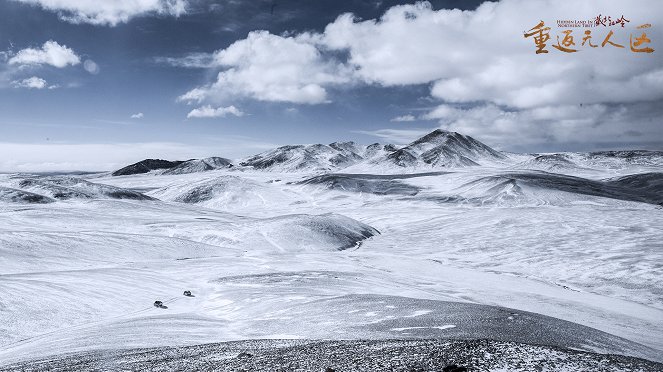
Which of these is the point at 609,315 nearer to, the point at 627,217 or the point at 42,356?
the point at 42,356

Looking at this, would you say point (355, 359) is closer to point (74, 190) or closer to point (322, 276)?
point (322, 276)

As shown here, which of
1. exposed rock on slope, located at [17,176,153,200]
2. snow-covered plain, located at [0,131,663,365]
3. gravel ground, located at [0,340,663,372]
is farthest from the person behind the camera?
exposed rock on slope, located at [17,176,153,200]

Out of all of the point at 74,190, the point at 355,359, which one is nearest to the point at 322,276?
the point at 355,359

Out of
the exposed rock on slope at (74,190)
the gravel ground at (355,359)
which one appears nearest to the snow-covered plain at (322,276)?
the exposed rock on slope at (74,190)

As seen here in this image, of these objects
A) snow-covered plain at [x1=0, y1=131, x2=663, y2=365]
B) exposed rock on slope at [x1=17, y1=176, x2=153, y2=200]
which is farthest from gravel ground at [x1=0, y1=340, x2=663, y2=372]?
exposed rock on slope at [x1=17, y1=176, x2=153, y2=200]

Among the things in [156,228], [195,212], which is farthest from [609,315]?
[195,212]

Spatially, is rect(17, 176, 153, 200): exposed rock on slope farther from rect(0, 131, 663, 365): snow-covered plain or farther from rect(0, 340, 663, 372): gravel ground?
rect(0, 340, 663, 372): gravel ground
